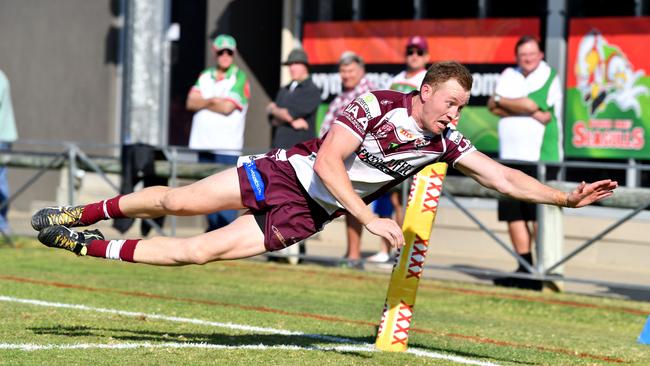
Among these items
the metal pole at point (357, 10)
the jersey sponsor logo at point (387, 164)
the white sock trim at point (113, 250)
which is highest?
the metal pole at point (357, 10)

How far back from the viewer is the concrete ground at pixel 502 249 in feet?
44.0

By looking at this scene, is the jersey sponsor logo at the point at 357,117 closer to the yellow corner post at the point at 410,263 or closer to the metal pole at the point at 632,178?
the yellow corner post at the point at 410,263

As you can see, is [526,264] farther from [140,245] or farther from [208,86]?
[140,245]

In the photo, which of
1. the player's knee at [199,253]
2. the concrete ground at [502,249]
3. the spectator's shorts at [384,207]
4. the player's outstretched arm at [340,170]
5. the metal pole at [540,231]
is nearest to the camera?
the player's outstretched arm at [340,170]

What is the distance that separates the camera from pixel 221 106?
46.5 feet

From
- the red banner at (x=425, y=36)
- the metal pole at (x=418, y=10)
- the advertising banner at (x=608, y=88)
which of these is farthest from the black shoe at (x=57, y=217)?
the metal pole at (x=418, y=10)

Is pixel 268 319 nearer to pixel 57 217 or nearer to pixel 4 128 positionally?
pixel 57 217

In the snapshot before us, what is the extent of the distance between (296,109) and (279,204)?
231 inches

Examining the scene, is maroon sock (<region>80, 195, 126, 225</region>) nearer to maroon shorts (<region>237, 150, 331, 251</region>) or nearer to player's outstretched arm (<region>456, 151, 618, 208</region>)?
maroon shorts (<region>237, 150, 331, 251</region>)

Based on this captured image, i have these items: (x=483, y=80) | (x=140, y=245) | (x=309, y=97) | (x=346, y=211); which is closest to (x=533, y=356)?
(x=346, y=211)

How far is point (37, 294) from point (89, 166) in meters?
4.46

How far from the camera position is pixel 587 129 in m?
15.3

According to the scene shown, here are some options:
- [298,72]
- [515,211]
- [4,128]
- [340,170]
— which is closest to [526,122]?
[515,211]

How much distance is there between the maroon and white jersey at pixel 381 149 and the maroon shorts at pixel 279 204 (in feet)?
0.21
